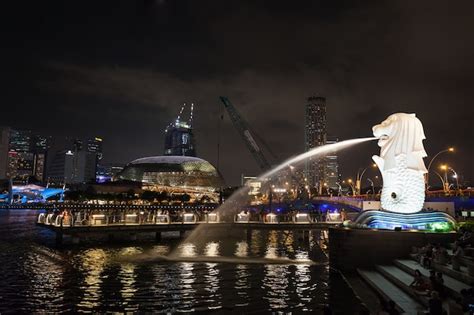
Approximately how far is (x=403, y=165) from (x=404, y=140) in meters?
1.72

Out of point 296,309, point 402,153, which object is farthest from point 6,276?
point 402,153

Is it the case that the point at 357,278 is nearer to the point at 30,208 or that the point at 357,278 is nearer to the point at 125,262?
the point at 125,262

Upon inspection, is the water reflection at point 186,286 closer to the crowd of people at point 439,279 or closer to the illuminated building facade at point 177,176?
the crowd of people at point 439,279

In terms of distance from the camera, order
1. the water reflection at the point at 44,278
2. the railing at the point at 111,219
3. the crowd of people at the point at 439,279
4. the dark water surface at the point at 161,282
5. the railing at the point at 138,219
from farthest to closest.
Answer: the railing at the point at 138,219 → the railing at the point at 111,219 → the water reflection at the point at 44,278 → the dark water surface at the point at 161,282 → the crowd of people at the point at 439,279

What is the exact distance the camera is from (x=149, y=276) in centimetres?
2370

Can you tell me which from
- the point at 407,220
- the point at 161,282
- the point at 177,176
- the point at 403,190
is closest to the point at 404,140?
the point at 403,190

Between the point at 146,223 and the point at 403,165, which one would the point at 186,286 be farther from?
the point at 146,223

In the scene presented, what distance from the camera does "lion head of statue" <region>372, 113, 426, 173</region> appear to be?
85.2 ft

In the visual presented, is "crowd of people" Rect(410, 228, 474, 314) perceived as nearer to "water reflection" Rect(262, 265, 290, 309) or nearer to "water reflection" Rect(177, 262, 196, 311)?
"water reflection" Rect(262, 265, 290, 309)

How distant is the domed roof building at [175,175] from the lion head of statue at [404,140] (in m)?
147

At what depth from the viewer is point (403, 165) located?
25.9 m

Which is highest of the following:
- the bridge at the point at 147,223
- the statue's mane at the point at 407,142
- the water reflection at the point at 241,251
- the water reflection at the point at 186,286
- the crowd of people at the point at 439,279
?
the statue's mane at the point at 407,142

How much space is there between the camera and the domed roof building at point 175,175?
173250mm

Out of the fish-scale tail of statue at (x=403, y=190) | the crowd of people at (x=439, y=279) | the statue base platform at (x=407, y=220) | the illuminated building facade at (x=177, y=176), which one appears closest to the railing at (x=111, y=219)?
the fish-scale tail of statue at (x=403, y=190)
